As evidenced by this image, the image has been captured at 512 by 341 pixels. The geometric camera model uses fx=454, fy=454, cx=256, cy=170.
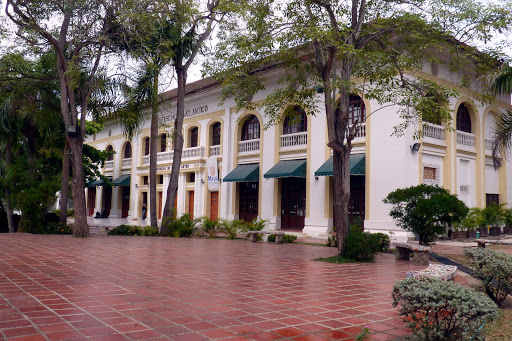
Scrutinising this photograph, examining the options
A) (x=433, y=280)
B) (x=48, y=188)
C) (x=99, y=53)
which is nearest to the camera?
(x=433, y=280)

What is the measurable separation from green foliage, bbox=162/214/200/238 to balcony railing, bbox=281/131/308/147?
6.36 m

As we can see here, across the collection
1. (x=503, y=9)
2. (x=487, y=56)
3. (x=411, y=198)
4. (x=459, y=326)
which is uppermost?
(x=503, y=9)

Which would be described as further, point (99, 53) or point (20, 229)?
point (20, 229)

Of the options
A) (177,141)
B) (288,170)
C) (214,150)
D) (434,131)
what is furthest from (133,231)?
(434,131)

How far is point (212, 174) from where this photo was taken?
2452 cm

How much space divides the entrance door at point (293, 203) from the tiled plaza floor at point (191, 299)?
38.9 ft

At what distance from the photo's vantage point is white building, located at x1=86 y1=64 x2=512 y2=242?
18.2 meters

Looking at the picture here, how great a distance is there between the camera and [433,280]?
4.24 m

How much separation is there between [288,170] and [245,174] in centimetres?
326

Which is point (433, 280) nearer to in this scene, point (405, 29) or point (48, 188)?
point (405, 29)

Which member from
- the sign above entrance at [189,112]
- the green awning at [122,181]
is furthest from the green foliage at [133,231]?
the green awning at [122,181]

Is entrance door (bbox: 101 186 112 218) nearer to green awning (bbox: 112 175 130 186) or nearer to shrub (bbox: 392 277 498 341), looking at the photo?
green awning (bbox: 112 175 130 186)

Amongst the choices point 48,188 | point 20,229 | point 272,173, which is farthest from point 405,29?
point 20,229

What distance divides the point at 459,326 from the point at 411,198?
9.57 metres
